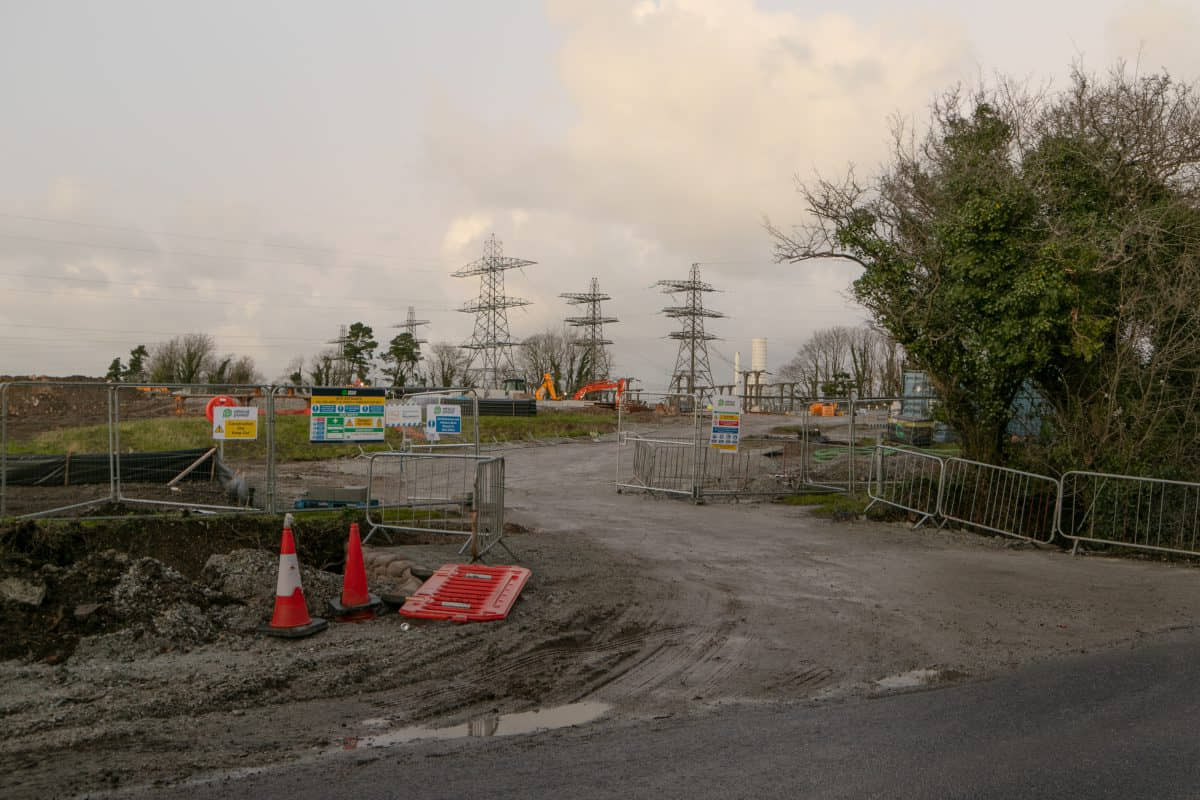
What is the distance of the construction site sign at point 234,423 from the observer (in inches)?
506

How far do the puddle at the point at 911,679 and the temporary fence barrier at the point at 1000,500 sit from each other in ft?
24.1

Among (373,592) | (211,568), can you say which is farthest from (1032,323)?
(211,568)

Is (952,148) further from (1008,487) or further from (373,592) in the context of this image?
(373,592)

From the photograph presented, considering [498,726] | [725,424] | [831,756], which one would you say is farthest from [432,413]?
[831,756]

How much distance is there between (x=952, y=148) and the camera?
1736cm

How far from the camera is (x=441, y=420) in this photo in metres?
15.4

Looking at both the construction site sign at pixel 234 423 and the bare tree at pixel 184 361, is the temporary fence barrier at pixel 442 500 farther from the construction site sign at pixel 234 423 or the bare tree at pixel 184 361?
the bare tree at pixel 184 361

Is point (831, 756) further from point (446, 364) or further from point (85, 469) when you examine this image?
point (446, 364)

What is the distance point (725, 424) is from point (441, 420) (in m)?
5.75

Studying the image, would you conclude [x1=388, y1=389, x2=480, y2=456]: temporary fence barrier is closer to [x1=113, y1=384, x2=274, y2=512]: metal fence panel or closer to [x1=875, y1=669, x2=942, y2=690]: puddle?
[x1=113, y1=384, x2=274, y2=512]: metal fence panel

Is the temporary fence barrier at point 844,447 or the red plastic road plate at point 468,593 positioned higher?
the temporary fence barrier at point 844,447

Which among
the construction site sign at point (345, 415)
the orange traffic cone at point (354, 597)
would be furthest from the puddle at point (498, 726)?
the construction site sign at point (345, 415)

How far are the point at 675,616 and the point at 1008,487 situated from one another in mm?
7939

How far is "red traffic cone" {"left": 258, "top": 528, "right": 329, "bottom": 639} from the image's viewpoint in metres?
7.51
